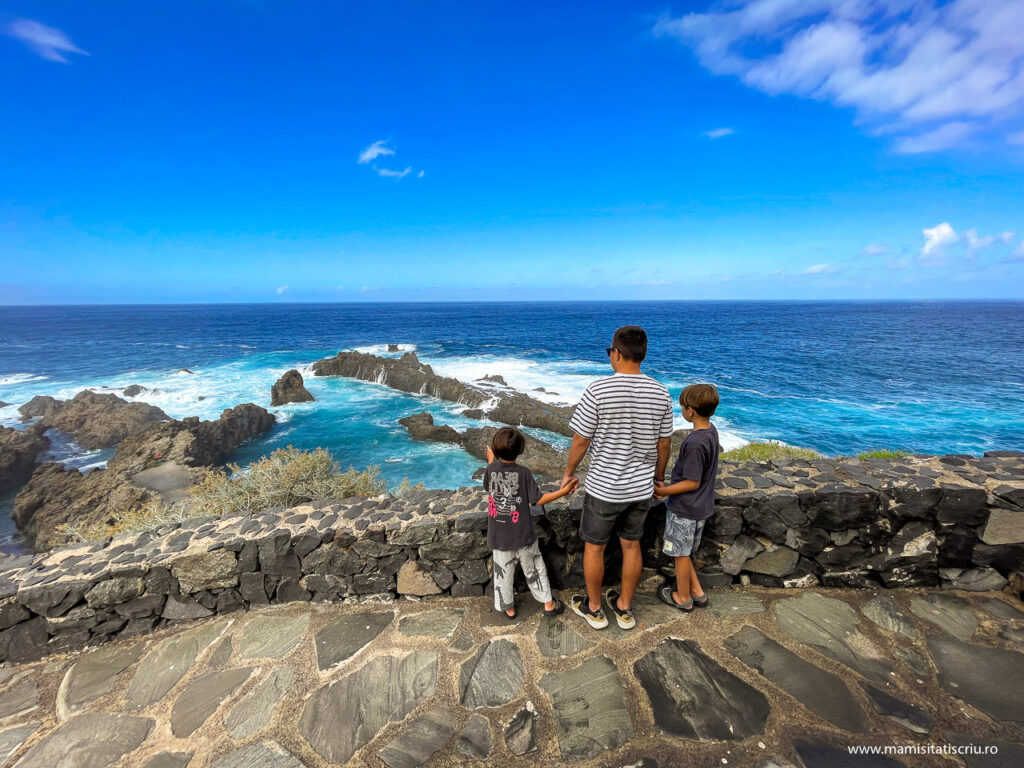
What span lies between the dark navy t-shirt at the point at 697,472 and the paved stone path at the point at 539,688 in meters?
0.87

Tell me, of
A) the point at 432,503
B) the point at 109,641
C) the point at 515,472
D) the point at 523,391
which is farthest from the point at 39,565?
the point at 523,391

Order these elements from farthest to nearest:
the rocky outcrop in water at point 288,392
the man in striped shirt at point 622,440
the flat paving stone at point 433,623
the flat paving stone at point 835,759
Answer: the rocky outcrop in water at point 288,392 < the flat paving stone at point 433,623 < the man in striped shirt at point 622,440 < the flat paving stone at point 835,759

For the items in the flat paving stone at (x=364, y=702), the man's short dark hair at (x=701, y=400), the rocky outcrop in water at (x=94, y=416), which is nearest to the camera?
the flat paving stone at (x=364, y=702)

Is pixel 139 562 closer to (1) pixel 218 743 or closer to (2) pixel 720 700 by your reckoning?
(1) pixel 218 743

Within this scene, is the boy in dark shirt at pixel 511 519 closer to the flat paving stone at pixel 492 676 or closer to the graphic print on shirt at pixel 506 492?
the graphic print on shirt at pixel 506 492

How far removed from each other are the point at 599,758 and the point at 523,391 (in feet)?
71.1

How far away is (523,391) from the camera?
23.7 meters

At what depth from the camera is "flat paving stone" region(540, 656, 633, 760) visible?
2.14 metres

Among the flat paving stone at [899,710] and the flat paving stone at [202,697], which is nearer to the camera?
the flat paving stone at [899,710]

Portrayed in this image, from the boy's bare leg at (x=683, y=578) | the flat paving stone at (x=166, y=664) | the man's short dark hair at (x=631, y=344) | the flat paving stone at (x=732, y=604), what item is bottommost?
the flat paving stone at (x=166, y=664)

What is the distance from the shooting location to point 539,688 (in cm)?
248

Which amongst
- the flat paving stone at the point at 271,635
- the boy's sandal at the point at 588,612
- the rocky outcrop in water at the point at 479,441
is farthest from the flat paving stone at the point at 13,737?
the rocky outcrop in water at the point at 479,441

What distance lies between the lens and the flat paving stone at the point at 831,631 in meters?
2.54

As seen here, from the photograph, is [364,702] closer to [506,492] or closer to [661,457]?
[506,492]
